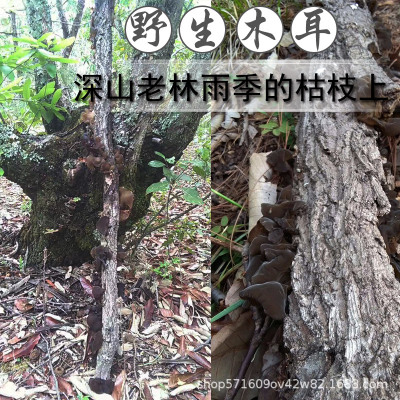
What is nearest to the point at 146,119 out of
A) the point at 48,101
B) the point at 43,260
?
the point at 48,101

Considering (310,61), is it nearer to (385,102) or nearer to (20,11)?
(385,102)

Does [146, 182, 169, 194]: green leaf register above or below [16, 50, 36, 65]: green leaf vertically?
below

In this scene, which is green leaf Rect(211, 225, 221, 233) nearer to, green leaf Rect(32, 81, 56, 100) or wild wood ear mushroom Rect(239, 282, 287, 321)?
wild wood ear mushroom Rect(239, 282, 287, 321)

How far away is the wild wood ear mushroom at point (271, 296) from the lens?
1237mm

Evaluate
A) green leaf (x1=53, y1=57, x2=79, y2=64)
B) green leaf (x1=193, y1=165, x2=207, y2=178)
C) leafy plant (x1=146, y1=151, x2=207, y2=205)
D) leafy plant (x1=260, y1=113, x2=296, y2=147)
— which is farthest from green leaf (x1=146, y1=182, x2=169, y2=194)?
leafy plant (x1=260, y1=113, x2=296, y2=147)

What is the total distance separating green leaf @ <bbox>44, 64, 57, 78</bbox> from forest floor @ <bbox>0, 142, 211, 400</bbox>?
15.7 inches

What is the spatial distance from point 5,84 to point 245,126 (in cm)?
113

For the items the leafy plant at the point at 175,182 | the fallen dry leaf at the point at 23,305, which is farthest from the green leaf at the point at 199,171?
the fallen dry leaf at the point at 23,305

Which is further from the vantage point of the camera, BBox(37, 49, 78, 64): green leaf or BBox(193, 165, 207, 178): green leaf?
BBox(193, 165, 207, 178): green leaf

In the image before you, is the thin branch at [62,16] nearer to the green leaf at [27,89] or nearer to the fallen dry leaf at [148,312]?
the green leaf at [27,89]

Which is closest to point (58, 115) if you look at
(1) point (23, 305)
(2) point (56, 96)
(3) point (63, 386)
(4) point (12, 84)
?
(2) point (56, 96)

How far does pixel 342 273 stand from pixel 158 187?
2.22 feet

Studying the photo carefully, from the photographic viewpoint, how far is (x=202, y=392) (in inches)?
51.4

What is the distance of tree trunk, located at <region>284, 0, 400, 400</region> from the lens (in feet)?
3.49
